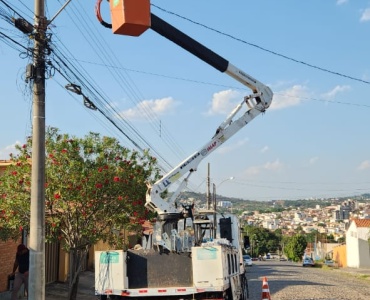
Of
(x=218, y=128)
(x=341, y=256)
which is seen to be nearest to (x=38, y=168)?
(x=218, y=128)

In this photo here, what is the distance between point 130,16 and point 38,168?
4.33 m

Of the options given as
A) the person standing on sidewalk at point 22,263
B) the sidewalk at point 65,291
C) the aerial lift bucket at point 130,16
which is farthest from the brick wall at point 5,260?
the aerial lift bucket at point 130,16

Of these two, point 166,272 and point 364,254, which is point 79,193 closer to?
point 166,272

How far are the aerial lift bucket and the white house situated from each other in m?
60.0

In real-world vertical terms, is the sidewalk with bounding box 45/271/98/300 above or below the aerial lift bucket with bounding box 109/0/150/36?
below

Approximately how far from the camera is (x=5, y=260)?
16562mm

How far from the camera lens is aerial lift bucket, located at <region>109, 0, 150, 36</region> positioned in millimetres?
7820

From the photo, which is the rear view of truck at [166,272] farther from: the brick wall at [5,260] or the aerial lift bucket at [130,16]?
the brick wall at [5,260]

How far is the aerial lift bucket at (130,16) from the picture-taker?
782cm

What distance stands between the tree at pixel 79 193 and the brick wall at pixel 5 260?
1.94 m

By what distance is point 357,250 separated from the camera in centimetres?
6594

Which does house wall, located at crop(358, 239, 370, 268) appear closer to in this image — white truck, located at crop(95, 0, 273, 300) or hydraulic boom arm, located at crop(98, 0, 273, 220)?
hydraulic boom arm, located at crop(98, 0, 273, 220)

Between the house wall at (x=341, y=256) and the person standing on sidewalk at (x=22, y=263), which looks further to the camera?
the house wall at (x=341, y=256)

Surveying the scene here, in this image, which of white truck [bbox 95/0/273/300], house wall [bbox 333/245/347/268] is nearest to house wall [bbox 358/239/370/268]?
house wall [bbox 333/245/347/268]
